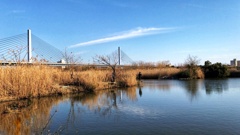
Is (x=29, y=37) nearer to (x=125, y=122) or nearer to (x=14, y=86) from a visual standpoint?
(x=14, y=86)

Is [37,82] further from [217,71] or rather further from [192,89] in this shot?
[217,71]

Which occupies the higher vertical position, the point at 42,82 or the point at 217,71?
the point at 217,71

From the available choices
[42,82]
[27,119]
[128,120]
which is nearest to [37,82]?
[42,82]

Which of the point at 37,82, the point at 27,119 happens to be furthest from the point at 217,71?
the point at 27,119

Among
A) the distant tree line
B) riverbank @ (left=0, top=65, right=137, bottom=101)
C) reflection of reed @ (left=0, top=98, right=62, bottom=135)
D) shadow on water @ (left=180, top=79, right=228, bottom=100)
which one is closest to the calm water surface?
reflection of reed @ (left=0, top=98, right=62, bottom=135)

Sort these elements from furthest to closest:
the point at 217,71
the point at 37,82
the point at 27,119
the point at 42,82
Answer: the point at 217,71 < the point at 42,82 < the point at 37,82 < the point at 27,119

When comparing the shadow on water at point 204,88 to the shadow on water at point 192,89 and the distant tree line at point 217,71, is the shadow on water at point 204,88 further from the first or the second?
the distant tree line at point 217,71

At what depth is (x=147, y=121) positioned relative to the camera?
7168mm

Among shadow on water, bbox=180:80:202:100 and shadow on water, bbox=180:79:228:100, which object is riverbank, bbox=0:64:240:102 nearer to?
shadow on water, bbox=180:80:202:100

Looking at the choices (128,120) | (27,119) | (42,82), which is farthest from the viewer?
(42,82)

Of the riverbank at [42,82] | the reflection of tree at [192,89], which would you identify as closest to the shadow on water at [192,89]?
the reflection of tree at [192,89]

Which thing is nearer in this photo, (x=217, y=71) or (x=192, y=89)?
(x=192, y=89)

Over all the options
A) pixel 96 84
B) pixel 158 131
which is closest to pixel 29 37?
pixel 96 84

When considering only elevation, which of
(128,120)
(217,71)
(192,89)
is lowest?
(128,120)
